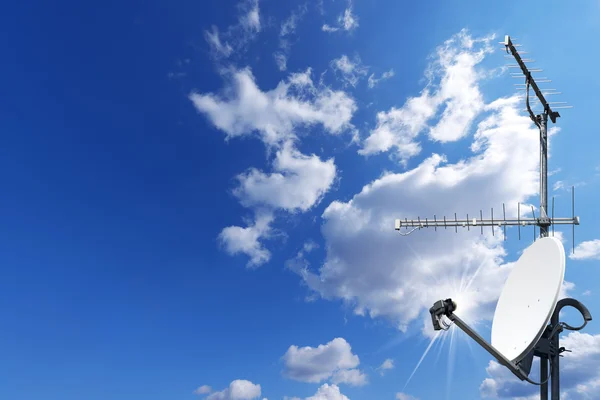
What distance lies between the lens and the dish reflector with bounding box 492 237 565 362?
18.1 m

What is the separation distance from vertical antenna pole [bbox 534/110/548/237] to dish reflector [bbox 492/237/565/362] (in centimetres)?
202

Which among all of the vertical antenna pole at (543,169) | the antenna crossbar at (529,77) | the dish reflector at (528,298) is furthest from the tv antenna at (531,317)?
the antenna crossbar at (529,77)

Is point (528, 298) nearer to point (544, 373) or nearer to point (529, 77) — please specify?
point (544, 373)

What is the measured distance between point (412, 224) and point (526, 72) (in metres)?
7.16

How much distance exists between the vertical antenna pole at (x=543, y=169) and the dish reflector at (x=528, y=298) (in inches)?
79.4

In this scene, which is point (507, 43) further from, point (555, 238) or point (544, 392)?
point (544, 392)

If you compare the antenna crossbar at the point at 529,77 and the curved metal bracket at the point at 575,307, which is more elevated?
the antenna crossbar at the point at 529,77

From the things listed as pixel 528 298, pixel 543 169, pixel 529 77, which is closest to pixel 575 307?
pixel 528 298

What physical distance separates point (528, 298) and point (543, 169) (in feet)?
18.0

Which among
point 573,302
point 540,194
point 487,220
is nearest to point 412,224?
point 487,220

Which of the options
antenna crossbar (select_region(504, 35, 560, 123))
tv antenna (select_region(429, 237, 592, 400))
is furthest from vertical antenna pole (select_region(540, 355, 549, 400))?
antenna crossbar (select_region(504, 35, 560, 123))

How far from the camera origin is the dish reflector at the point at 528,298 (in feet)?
59.4

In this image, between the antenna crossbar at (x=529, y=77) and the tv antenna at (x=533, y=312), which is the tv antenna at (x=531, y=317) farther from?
the antenna crossbar at (x=529, y=77)

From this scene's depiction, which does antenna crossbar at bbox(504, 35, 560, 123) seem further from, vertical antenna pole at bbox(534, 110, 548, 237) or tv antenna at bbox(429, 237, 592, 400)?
tv antenna at bbox(429, 237, 592, 400)
